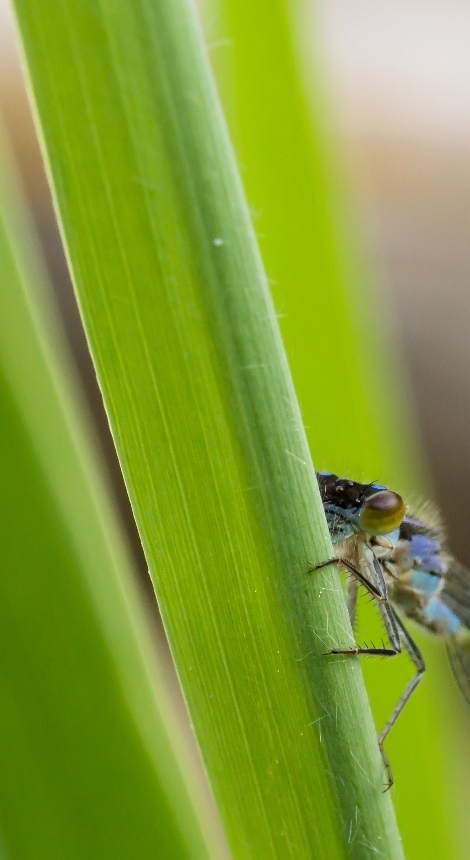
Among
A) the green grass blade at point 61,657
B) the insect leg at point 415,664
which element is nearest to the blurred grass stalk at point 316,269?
the insect leg at point 415,664

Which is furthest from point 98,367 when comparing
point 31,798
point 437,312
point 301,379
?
point 437,312

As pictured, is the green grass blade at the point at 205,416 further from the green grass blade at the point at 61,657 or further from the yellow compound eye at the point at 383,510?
the yellow compound eye at the point at 383,510

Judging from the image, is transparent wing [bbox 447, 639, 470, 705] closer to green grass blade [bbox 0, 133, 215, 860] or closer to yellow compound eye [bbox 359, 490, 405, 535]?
yellow compound eye [bbox 359, 490, 405, 535]

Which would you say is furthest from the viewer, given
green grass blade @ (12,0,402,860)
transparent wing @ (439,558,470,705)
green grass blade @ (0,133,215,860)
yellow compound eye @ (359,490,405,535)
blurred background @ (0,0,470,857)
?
blurred background @ (0,0,470,857)

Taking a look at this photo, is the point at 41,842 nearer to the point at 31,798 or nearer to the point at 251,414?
the point at 31,798

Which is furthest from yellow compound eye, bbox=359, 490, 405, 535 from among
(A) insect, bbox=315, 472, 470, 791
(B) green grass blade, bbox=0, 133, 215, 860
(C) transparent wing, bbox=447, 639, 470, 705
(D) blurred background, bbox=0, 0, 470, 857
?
(D) blurred background, bbox=0, 0, 470, 857

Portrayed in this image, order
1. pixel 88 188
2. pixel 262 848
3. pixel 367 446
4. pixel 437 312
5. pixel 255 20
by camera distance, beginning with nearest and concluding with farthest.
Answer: pixel 88 188 < pixel 262 848 < pixel 255 20 < pixel 367 446 < pixel 437 312
